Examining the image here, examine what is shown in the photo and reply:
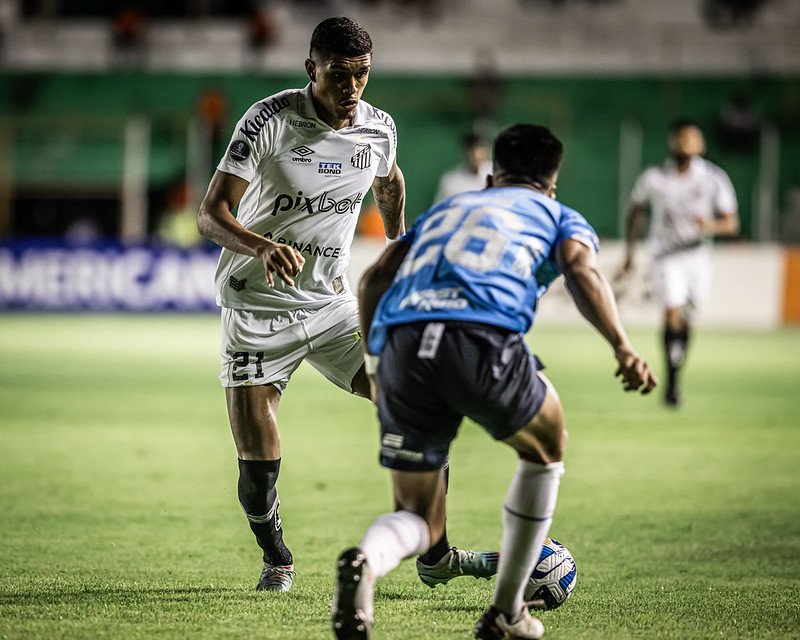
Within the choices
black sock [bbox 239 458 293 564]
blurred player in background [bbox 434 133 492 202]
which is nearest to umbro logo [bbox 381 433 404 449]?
black sock [bbox 239 458 293 564]

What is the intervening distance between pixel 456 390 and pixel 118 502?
3.75 m

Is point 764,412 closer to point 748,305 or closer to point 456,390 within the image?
point 456,390

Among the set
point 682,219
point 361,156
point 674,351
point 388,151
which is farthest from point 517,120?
point 361,156

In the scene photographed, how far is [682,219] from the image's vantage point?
526 inches

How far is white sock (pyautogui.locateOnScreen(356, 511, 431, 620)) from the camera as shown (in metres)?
4.02

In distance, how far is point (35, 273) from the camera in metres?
23.6

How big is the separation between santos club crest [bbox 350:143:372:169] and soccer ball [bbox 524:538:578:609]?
5.95 feet

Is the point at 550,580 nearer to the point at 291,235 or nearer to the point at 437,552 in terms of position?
the point at 437,552

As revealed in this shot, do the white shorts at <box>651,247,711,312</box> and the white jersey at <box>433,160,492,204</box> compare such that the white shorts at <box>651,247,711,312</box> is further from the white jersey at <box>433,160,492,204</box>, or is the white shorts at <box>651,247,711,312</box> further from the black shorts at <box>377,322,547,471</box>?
the black shorts at <box>377,322,547,471</box>

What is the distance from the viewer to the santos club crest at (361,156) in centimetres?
575

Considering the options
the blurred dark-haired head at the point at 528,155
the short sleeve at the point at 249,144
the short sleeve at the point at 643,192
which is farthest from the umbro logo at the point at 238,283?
the short sleeve at the point at 643,192

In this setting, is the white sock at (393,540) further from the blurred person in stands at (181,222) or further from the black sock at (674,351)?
the blurred person in stands at (181,222)

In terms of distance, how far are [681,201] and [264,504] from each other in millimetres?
8720

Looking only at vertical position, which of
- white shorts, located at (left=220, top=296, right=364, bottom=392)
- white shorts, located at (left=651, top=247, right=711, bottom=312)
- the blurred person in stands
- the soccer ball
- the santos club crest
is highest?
the santos club crest
